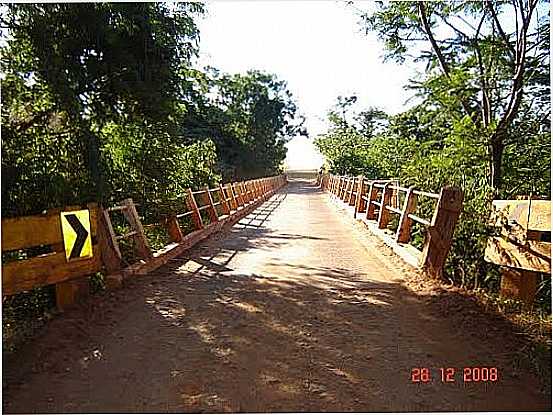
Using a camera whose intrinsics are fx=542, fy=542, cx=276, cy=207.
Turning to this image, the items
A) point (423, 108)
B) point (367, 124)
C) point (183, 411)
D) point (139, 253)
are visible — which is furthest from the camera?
point (367, 124)

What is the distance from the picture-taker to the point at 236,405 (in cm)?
195

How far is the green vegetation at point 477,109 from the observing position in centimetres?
378

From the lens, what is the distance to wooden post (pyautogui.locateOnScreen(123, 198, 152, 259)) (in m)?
4.24

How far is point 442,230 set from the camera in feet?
12.3

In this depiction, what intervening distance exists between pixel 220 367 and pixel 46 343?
926 mm

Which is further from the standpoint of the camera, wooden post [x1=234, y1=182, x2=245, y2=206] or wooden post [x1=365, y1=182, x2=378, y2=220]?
wooden post [x1=234, y1=182, x2=245, y2=206]

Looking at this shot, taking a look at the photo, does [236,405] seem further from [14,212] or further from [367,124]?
[367,124]

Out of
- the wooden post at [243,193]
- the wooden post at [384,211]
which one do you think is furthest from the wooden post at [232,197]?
the wooden post at [384,211]

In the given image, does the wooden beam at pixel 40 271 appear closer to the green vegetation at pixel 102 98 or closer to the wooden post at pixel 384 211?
the green vegetation at pixel 102 98

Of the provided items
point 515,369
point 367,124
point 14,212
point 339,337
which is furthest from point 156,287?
point 367,124

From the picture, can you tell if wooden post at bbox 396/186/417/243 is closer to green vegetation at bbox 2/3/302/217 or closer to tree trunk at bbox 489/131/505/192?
tree trunk at bbox 489/131/505/192

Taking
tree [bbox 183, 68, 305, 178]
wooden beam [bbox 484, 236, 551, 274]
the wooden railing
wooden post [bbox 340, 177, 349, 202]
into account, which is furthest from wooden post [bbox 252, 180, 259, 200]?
wooden beam [bbox 484, 236, 551, 274]

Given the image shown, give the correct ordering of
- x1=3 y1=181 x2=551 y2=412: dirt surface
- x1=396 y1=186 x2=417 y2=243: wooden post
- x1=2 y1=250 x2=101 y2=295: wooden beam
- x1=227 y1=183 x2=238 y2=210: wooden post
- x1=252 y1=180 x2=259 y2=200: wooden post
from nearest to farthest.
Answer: x1=3 y1=181 x2=551 y2=412: dirt surface < x1=2 y1=250 x2=101 y2=295: wooden beam < x1=396 y1=186 x2=417 y2=243: wooden post < x1=227 y1=183 x2=238 y2=210: wooden post < x1=252 y1=180 x2=259 y2=200: wooden post
